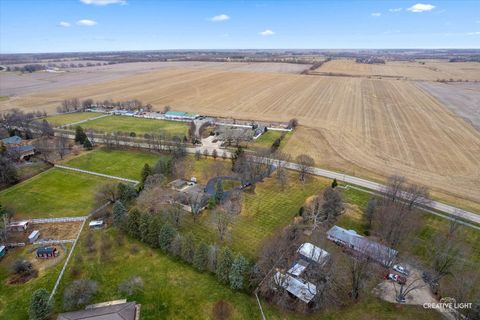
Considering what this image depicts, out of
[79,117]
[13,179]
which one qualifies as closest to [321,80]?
[79,117]

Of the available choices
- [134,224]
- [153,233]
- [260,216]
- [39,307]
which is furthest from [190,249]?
[39,307]

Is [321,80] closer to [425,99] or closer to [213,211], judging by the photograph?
[425,99]

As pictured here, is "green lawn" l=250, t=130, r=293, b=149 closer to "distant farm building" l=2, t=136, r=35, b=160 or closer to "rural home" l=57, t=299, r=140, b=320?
"rural home" l=57, t=299, r=140, b=320

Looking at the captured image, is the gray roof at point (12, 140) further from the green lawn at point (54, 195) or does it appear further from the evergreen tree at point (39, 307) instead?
the evergreen tree at point (39, 307)

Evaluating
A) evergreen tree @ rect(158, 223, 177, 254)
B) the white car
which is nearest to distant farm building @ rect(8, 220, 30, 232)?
evergreen tree @ rect(158, 223, 177, 254)

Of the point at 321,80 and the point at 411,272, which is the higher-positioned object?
the point at 321,80

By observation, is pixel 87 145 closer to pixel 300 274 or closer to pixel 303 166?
pixel 303 166
